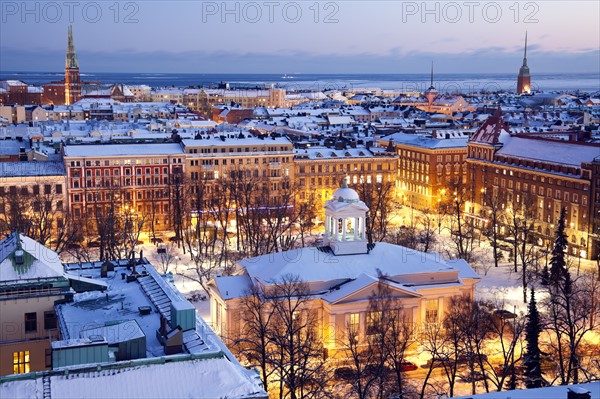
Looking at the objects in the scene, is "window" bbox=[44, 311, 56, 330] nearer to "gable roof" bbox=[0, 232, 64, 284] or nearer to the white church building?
"gable roof" bbox=[0, 232, 64, 284]

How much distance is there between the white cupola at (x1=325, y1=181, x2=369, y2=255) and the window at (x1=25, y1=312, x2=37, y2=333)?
20124 mm

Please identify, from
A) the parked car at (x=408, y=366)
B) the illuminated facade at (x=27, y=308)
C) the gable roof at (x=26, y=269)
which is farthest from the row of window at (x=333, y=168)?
the illuminated facade at (x=27, y=308)

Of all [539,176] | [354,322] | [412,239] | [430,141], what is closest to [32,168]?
[412,239]

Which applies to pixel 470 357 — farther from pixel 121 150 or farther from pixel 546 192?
pixel 121 150

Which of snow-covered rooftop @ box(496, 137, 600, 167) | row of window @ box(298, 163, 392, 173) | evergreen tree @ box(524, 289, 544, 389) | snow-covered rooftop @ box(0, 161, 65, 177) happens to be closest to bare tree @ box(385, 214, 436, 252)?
snow-covered rooftop @ box(496, 137, 600, 167)

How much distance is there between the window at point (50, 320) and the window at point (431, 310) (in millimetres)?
21712

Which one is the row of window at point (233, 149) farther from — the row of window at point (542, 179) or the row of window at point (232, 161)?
the row of window at point (542, 179)

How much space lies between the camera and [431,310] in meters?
45.8

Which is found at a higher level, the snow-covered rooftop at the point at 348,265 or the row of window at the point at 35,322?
the row of window at the point at 35,322

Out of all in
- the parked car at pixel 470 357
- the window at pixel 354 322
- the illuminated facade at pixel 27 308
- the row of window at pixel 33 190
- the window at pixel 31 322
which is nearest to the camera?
the illuminated facade at pixel 27 308

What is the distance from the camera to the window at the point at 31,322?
98.2ft

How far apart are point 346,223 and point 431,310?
6538 millimetres

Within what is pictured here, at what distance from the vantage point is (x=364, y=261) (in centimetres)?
4650

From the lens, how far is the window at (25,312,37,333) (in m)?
29.9
